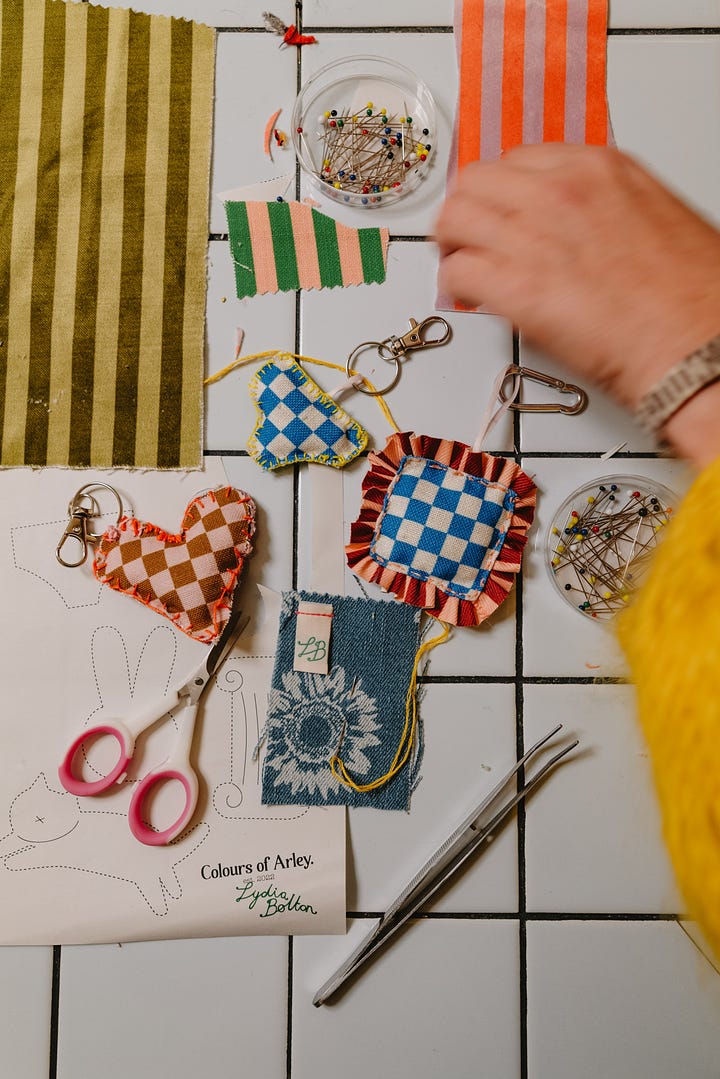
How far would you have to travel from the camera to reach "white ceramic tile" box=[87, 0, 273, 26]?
75 centimetres

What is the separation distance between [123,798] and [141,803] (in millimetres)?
18

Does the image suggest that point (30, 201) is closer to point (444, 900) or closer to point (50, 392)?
point (50, 392)

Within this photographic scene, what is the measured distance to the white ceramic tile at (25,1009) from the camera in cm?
72

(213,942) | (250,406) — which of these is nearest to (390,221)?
(250,406)

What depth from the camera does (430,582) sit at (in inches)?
28.3

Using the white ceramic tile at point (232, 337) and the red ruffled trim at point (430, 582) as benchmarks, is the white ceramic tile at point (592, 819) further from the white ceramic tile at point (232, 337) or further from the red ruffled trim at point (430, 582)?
the white ceramic tile at point (232, 337)

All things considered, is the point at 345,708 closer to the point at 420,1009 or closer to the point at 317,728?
the point at 317,728

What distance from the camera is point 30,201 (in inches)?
29.2

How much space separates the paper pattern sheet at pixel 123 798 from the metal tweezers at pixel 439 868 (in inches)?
1.3

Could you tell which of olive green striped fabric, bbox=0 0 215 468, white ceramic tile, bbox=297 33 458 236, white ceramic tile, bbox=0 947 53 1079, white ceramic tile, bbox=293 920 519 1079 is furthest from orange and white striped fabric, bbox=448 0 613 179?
white ceramic tile, bbox=0 947 53 1079

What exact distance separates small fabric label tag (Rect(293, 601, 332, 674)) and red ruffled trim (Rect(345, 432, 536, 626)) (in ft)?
0.19

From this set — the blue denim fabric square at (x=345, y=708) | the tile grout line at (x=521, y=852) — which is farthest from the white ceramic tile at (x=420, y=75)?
the blue denim fabric square at (x=345, y=708)

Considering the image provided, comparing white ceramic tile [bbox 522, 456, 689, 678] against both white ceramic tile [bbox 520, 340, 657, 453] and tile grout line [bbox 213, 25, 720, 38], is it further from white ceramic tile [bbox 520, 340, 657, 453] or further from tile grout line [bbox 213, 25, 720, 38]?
tile grout line [bbox 213, 25, 720, 38]

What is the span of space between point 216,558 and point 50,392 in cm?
A: 22
